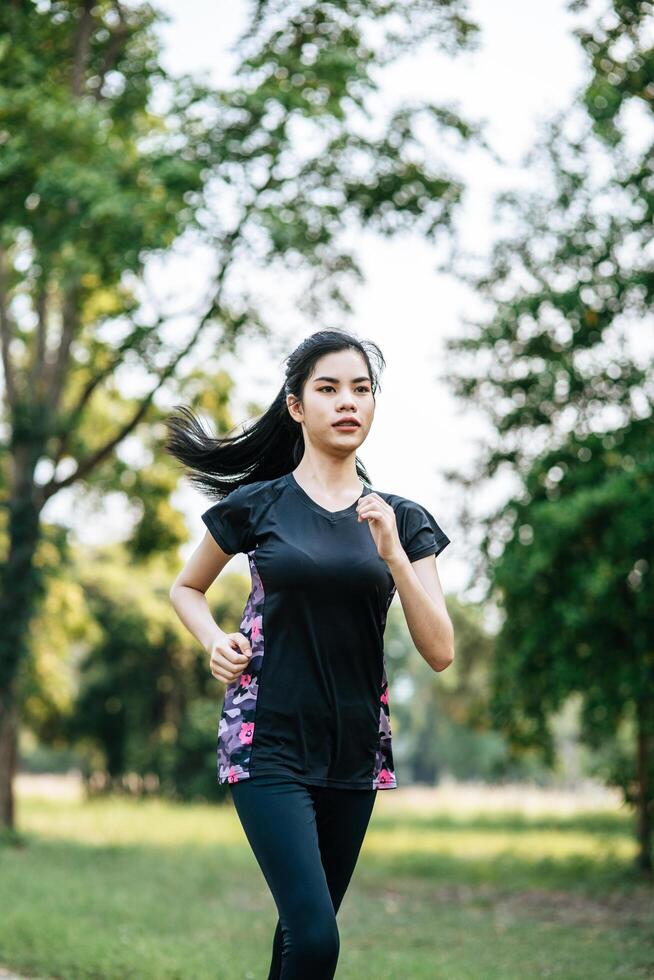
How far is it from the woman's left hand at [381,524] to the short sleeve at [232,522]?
49 centimetres

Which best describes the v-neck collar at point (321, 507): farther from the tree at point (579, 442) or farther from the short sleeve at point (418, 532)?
the tree at point (579, 442)

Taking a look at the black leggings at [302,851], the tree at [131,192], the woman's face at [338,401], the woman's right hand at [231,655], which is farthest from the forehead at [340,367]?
the tree at [131,192]

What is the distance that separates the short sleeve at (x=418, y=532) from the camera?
3812 millimetres

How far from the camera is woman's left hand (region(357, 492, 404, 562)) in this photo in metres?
3.42

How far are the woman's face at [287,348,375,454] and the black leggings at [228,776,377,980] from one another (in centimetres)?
103

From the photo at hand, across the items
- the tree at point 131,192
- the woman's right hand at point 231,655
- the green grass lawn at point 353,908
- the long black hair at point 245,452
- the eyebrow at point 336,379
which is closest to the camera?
the woman's right hand at point 231,655

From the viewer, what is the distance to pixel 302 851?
11.4ft

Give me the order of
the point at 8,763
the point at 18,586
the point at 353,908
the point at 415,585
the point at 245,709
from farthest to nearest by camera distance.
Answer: the point at 8,763, the point at 18,586, the point at 353,908, the point at 245,709, the point at 415,585

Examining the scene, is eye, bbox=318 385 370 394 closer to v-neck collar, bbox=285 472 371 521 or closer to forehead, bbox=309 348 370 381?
forehead, bbox=309 348 370 381

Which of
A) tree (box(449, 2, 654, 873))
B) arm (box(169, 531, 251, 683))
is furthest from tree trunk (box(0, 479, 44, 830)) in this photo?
arm (box(169, 531, 251, 683))

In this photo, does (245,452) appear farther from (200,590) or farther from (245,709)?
(245,709)

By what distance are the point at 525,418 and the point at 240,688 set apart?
10681 mm

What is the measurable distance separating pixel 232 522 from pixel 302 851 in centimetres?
100

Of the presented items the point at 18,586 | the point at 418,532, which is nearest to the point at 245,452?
the point at 418,532
